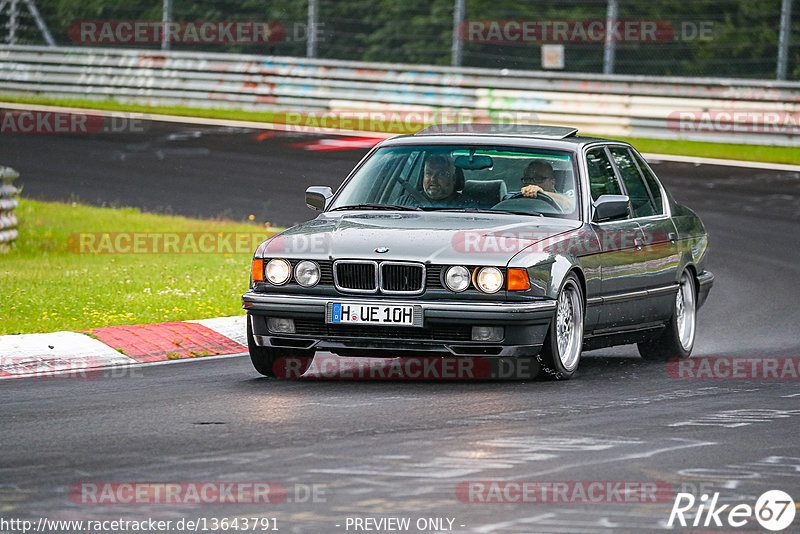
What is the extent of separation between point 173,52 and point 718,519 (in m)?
23.3

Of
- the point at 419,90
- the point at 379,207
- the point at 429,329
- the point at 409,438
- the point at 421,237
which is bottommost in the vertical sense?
the point at 409,438

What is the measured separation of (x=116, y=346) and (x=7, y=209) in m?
6.32

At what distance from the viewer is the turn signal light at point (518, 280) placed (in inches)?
349

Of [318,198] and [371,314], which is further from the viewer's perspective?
[318,198]

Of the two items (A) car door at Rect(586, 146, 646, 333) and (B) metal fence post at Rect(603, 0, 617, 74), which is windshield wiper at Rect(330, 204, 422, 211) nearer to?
(A) car door at Rect(586, 146, 646, 333)

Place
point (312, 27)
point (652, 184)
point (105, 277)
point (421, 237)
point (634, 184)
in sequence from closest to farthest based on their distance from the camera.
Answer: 1. point (421, 237)
2. point (634, 184)
3. point (652, 184)
4. point (105, 277)
5. point (312, 27)

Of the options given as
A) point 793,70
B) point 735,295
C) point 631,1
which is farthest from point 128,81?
point 735,295

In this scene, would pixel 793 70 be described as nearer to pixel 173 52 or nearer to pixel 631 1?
pixel 631 1

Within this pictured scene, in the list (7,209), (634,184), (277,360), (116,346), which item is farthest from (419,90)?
(277,360)

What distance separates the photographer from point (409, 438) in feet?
Result: 23.8

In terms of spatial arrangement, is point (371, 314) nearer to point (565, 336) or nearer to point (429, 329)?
point (429, 329)

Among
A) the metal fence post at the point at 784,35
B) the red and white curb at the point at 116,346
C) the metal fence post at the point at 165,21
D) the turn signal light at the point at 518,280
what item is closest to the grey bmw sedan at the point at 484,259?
the turn signal light at the point at 518,280

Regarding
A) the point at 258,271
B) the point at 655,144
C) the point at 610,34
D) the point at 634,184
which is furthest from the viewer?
the point at 655,144

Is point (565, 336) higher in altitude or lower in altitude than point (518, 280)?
lower
